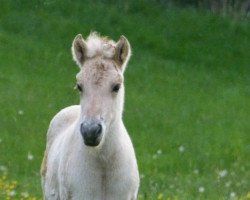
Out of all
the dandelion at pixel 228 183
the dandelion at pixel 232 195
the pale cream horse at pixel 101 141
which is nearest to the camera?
the pale cream horse at pixel 101 141

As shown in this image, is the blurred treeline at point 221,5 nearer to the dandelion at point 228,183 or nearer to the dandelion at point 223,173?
the dandelion at point 223,173

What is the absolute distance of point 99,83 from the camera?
6801mm

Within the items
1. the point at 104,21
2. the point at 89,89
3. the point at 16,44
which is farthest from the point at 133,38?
the point at 89,89

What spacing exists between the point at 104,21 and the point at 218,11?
4458 millimetres

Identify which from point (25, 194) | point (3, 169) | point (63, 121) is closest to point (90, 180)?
point (63, 121)

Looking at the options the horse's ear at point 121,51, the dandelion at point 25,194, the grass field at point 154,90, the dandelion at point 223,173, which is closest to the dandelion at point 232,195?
the grass field at point 154,90

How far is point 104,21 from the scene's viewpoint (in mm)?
22797

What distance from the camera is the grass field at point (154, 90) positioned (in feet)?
42.4

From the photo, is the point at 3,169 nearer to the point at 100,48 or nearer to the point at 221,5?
the point at 100,48

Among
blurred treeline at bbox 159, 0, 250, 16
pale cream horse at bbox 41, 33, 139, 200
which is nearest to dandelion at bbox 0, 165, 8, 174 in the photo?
pale cream horse at bbox 41, 33, 139, 200

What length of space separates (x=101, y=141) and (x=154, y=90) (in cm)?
1221

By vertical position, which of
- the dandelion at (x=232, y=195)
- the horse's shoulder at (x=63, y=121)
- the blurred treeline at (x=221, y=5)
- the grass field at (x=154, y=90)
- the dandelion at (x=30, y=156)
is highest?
the horse's shoulder at (x=63, y=121)

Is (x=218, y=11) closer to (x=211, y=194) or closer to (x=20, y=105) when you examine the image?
(x=20, y=105)

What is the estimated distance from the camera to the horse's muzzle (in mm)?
6395
